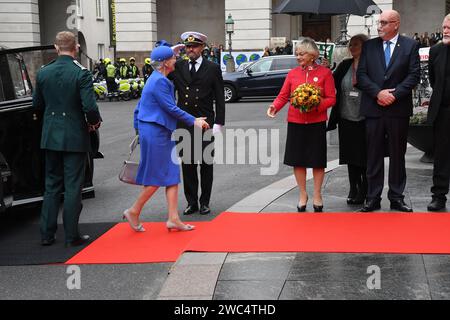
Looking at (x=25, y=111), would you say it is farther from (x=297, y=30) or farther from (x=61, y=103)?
(x=297, y=30)

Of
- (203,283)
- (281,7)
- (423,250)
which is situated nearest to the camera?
(203,283)

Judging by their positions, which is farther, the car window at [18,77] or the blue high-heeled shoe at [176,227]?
the car window at [18,77]

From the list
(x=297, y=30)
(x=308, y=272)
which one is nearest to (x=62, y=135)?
(x=308, y=272)

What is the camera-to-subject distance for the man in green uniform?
6730 millimetres

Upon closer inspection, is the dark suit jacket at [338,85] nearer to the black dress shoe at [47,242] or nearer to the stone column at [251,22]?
the black dress shoe at [47,242]

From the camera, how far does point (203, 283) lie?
5.39 metres

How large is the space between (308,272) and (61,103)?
2.79 m

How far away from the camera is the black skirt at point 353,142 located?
796 cm

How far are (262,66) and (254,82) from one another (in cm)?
70

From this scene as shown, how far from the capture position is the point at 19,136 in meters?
7.65

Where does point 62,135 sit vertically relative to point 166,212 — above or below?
above

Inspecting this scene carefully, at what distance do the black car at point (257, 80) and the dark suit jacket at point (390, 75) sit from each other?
1850 centimetres

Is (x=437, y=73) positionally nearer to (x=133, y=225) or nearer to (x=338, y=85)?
(x=338, y=85)

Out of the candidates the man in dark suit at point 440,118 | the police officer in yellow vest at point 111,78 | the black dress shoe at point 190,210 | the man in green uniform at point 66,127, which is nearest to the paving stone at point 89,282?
the man in green uniform at point 66,127
